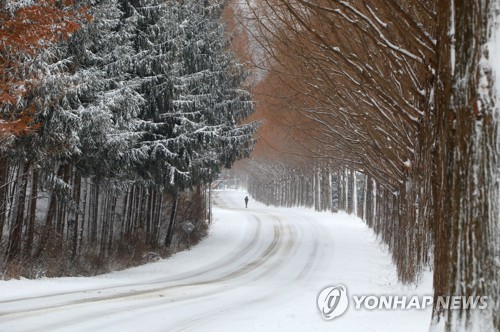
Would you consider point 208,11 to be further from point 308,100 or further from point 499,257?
point 499,257

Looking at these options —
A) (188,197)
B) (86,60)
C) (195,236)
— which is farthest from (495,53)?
(188,197)

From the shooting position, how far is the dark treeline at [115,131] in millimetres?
12570

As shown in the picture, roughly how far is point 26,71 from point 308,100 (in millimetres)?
8795

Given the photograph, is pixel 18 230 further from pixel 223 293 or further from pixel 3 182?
pixel 223 293

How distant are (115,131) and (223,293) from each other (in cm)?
595

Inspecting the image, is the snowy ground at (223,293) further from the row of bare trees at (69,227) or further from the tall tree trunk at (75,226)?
the tall tree trunk at (75,226)

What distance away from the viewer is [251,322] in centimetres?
814

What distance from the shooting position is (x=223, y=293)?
11898mm

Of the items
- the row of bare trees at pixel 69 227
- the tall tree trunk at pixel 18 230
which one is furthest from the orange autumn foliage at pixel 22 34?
the tall tree trunk at pixel 18 230

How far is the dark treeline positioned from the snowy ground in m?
2.15

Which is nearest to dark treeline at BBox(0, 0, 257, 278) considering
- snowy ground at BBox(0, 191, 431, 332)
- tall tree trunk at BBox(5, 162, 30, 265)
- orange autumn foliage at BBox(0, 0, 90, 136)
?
tall tree trunk at BBox(5, 162, 30, 265)

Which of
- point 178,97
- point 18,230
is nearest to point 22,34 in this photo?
point 18,230

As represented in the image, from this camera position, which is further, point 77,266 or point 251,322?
point 77,266

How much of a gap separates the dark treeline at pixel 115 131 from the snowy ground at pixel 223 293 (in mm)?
2153
